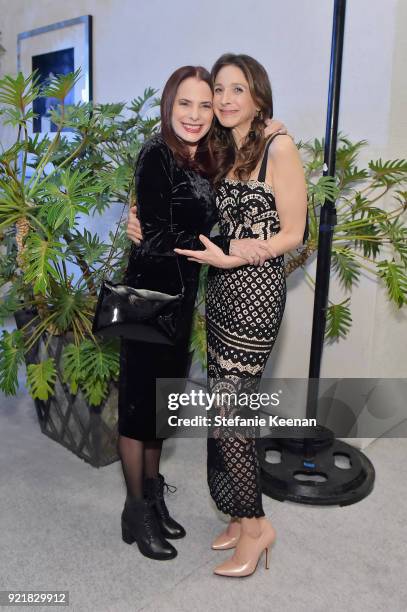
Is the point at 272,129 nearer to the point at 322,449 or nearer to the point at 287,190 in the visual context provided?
the point at 287,190

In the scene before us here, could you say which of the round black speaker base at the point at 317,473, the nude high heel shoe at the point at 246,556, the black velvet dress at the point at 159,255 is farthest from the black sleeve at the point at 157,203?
the round black speaker base at the point at 317,473

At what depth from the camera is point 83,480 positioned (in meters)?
2.49

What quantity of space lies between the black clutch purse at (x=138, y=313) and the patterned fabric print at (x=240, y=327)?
0.49ft

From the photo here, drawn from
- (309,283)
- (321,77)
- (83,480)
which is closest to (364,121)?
(321,77)

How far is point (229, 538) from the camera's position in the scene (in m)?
2.05

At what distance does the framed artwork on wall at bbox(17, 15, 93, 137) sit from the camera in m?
3.67

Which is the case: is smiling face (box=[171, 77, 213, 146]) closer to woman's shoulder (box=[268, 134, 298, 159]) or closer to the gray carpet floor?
woman's shoulder (box=[268, 134, 298, 159])

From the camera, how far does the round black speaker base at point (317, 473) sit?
235 cm

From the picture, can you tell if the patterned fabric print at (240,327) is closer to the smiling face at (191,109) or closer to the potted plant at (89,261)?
the smiling face at (191,109)

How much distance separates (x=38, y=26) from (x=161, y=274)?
308 centimetres

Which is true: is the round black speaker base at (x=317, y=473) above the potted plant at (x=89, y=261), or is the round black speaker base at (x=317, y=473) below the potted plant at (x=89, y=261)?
below

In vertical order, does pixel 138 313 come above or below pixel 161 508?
above

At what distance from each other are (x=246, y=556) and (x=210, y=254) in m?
0.98

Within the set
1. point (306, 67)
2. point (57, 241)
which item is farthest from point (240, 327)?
point (306, 67)
